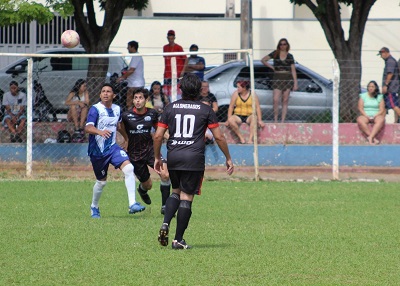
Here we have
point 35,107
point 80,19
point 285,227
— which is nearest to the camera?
point 285,227

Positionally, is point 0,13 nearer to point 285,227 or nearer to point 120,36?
point 285,227

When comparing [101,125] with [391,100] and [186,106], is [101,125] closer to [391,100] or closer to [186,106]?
[186,106]

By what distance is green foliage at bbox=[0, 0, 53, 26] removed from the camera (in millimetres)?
17547

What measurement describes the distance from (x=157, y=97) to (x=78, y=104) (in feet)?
5.17

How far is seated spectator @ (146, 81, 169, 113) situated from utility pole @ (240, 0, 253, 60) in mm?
11771

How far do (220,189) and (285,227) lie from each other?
456 centimetres

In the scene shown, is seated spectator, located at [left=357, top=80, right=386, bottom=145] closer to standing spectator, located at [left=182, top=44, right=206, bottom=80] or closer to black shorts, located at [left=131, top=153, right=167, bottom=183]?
standing spectator, located at [left=182, top=44, right=206, bottom=80]

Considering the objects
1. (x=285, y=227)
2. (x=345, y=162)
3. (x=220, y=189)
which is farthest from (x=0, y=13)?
(x=285, y=227)

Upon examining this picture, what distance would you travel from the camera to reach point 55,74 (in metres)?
19.5

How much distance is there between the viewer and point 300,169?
17.7m

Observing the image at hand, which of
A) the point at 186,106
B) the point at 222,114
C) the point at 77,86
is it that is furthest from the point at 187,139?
the point at 222,114

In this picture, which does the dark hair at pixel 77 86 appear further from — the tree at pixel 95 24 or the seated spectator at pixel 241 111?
the seated spectator at pixel 241 111

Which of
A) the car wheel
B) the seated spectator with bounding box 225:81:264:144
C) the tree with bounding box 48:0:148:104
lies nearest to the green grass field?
the seated spectator with bounding box 225:81:264:144

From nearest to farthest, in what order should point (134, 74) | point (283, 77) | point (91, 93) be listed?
point (91, 93) < point (134, 74) < point (283, 77)
